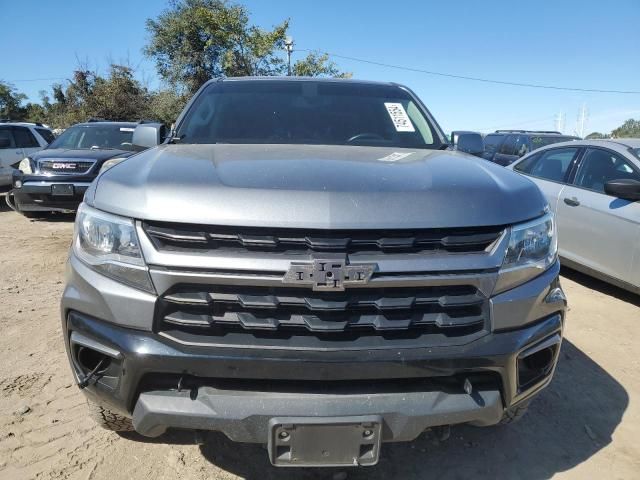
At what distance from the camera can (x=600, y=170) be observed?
537 cm

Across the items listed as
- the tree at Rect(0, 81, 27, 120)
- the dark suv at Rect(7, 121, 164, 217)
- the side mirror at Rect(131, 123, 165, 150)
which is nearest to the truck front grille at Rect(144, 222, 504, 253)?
the side mirror at Rect(131, 123, 165, 150)

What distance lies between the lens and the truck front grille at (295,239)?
1.73 m

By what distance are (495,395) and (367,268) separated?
70cm

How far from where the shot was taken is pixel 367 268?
5.63 ft

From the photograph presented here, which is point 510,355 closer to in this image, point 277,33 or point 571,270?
point 571,270

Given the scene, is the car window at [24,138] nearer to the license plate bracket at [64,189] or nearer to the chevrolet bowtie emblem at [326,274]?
the license plate bracket at [64,189]

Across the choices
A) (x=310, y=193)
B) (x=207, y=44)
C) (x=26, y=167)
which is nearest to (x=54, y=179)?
(x=26, y=167)

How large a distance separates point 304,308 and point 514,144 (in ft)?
40.5

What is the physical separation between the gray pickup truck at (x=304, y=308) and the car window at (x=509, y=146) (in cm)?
1169

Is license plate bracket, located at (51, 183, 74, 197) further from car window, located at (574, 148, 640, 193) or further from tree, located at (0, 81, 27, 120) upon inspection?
tree, located at (0, 81, 27, 120)

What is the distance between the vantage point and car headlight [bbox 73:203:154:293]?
5.78 feet

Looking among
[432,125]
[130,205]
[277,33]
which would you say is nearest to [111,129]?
[432,125]

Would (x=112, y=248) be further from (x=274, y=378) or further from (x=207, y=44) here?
(x=207, y=44)

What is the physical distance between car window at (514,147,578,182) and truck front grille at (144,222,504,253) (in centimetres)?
476
